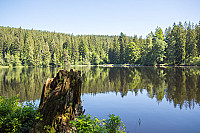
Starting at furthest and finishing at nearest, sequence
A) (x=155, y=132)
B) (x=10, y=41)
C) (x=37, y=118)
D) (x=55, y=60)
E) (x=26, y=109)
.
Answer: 1. (x=10, y=41)
2. (x=55, y=60)
3. (x=155, y=132)
4. (x=26, y=109)
5. (x=37, y=118)

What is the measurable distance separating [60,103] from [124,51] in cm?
10484

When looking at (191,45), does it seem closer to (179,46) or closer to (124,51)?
(179,46)

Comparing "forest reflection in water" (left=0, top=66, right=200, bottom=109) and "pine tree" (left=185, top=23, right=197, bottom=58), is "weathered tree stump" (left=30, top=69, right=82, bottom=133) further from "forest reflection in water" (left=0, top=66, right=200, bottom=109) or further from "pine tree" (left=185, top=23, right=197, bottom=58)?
"pine tree" (left=185, top=23, right=197, bottom=58)

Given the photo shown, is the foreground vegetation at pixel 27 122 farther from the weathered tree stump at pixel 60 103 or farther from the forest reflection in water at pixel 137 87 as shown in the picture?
the forest reflection in water at pixel 137 87

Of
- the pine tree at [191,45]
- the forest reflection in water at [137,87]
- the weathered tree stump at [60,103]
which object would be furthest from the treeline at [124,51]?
the weathered tree stump at [60,103]

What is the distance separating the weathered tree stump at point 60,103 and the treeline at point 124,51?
239 feet

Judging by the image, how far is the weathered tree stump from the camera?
22.2 ft

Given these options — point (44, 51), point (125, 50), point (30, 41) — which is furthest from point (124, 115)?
point (30, 41)

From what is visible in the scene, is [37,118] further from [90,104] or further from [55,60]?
[55,60]

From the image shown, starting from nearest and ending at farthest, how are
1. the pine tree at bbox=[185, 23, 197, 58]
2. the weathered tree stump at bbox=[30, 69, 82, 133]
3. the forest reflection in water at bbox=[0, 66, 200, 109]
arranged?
1. the weathered tree stump at bbox=[30, 69, 82, 133]
2. the forest reflection in water at bbox=[0, 66, 200, 109]
3. the pine tree at bbox=[185, 23, 197, 58]

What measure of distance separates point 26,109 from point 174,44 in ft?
272

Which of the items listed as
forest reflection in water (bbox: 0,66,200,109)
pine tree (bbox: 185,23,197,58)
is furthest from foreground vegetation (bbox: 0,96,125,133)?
pine tree (bbox: 185,23,197,58)

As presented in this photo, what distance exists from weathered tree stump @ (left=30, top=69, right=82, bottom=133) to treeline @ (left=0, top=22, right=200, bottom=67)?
72966 millimetres

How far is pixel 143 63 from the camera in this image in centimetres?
8825
